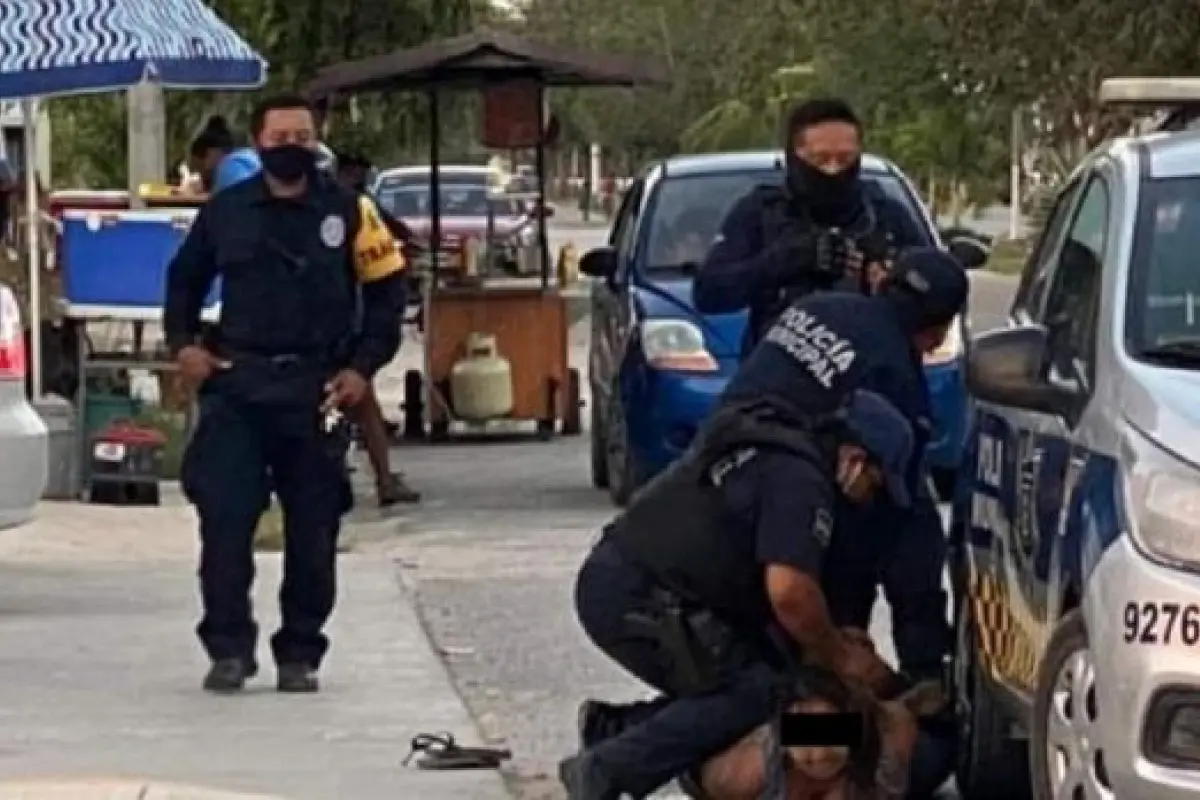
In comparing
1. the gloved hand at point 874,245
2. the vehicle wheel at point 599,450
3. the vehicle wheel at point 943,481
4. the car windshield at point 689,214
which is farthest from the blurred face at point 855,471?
the vehicle wheel at point 599,450

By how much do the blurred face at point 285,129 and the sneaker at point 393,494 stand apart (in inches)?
276

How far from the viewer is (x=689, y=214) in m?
16.6

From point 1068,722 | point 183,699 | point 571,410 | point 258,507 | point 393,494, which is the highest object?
point 1068,722

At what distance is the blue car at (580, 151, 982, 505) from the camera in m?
15.4

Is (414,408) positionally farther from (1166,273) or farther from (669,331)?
(1166,273)

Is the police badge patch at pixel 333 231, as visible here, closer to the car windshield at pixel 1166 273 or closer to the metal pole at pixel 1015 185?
the car windshield at pixel 1166 273

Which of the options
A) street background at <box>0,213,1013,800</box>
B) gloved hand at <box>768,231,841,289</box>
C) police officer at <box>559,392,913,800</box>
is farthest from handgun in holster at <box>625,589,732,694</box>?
gloved hand at <box>768,231,841,289</box>

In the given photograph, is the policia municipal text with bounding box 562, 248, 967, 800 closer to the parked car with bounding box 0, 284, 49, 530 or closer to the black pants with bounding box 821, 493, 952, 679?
the black pants with bounding box 821, 493, 952, 679

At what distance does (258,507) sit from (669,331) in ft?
18.4

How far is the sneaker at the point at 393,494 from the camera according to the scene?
17109 millimetres

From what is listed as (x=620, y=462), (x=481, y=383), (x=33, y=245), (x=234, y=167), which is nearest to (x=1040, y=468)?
(x=620, y=462)

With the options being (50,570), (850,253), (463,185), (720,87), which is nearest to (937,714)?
(850,253)

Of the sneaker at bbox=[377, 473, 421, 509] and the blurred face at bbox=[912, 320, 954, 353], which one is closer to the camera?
the blurred face at bbox=[912, 320, 954, 353]

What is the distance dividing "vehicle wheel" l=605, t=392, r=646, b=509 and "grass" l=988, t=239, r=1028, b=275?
31.3 metres
